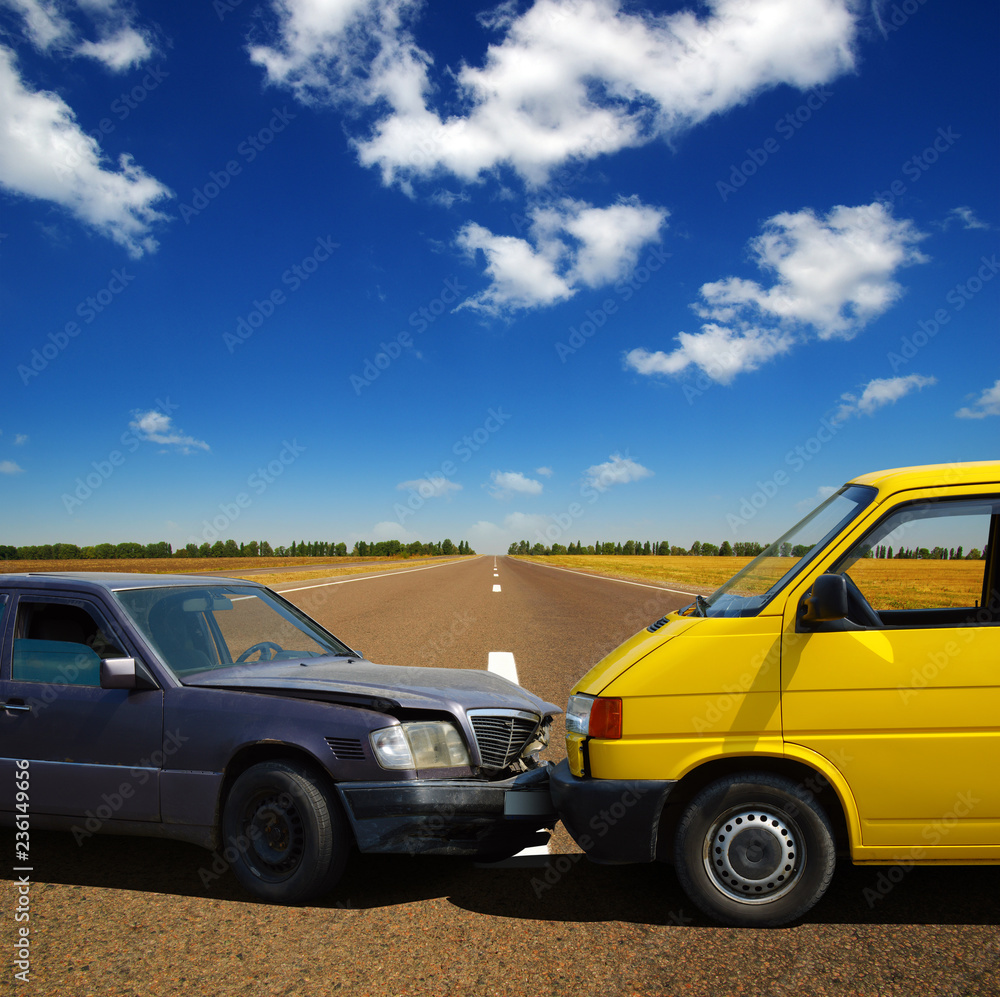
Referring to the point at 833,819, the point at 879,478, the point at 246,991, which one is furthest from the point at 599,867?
the point at 879,478

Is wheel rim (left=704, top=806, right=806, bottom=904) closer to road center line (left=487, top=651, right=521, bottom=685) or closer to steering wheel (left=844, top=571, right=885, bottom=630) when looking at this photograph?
steering wheel (left=844, top=571, right=885, bottom=630)

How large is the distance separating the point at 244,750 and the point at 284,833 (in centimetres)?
40

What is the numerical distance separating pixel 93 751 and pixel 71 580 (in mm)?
928

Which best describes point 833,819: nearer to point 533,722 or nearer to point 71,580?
point 533,722

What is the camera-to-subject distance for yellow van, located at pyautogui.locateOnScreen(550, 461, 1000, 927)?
2.80 metres

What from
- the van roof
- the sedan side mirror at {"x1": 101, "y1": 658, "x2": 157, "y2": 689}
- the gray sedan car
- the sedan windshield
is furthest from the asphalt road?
the van roof

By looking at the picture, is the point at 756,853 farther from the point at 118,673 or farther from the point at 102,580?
the point at 102,580

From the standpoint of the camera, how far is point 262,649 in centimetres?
422

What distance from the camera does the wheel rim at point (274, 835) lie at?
122 inches

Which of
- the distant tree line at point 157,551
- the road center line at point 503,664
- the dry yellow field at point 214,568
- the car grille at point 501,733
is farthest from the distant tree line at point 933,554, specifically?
the distant tree line at point 157,551

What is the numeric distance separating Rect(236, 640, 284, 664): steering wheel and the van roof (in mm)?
3359

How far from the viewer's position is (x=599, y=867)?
356 centimetres

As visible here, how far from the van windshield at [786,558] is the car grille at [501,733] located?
1.01m

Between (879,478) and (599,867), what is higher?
(879,478)
